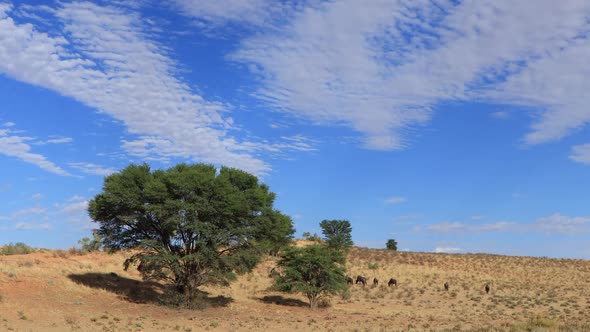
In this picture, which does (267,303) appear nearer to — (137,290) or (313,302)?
(313,302)

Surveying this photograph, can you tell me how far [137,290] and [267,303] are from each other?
407 inches

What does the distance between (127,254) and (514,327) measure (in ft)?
135

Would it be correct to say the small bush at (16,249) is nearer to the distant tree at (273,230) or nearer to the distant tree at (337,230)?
the distant tree at (273,230)

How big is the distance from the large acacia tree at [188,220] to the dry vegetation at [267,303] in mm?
3065

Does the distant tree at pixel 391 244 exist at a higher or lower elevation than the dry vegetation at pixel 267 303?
higher

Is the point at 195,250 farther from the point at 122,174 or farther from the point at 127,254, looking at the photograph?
the point at 127,254

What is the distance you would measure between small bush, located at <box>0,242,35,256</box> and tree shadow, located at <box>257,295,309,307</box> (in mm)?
23755

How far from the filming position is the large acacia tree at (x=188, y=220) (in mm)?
33781

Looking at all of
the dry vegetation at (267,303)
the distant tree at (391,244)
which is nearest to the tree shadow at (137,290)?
the dry vegetation at (267,303)

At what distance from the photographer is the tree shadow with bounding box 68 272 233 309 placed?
120 feet

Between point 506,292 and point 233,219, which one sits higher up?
point 233,219

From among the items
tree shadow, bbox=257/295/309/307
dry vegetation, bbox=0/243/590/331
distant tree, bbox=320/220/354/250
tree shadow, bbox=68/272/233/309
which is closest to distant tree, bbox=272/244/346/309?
dry vegetation, bbox=0/243/590/331

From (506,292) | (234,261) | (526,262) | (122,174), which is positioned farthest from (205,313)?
(526,262)

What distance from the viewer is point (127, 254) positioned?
54844 millimetres
